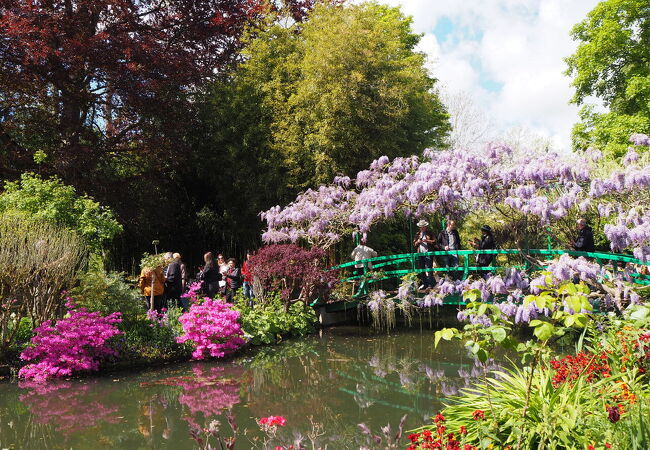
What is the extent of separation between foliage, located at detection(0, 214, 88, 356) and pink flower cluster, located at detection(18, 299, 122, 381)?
0.48 metres

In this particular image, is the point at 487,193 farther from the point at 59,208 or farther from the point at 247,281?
the point at 59,208

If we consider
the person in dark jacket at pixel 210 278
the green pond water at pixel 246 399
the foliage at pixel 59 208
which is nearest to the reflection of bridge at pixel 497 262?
the green pond water at pixel 246 399

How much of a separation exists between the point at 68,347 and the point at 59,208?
289 cm

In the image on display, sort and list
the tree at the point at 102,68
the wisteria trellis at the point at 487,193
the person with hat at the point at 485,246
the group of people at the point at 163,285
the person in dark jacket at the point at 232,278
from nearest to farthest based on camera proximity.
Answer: the wisteria trellis at the point at 487,193 → the group of people at the point at 163,285 → the person with hat at the point at 485,246 → the person in dark jacket at the point at 232,278 → the tree at the point at 102,68

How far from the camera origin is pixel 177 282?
39.0ft

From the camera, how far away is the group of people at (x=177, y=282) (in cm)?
1119

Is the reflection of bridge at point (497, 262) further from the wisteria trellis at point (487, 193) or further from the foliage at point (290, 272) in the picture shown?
the foliage at point (290, 272)

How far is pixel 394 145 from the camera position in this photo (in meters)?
15.0

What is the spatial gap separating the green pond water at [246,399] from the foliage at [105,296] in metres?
1.41

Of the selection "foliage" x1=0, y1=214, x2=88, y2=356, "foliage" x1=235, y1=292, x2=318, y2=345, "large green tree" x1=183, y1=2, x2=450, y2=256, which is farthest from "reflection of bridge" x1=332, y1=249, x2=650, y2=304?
"foliage" x1=0, y1=214, x2=88, y2=356

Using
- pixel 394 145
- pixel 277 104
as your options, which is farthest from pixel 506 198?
pixel 277 104

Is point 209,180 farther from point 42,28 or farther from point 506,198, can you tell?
point 506,198

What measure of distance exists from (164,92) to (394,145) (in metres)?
6.32

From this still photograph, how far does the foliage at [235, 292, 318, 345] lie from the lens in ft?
36.8
